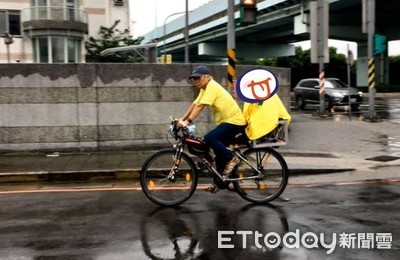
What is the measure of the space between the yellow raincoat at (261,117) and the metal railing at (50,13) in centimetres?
2866

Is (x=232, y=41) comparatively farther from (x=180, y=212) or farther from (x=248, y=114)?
(x=180, y=212)

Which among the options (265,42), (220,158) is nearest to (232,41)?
(220,158)

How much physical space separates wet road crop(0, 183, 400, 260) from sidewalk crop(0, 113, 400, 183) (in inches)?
48.7

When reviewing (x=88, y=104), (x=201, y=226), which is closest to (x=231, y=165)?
(x=201, y=226)

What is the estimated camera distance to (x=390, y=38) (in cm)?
4588

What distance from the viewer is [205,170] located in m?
6.79

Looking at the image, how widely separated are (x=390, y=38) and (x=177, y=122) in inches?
1728

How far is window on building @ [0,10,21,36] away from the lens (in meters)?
34.0

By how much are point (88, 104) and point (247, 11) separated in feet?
13.7

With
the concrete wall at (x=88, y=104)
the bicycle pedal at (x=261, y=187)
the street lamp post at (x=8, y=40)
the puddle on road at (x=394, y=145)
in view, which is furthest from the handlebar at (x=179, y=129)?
the street lamp post at (x=8, y=40)

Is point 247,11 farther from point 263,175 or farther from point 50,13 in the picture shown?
point 50,13

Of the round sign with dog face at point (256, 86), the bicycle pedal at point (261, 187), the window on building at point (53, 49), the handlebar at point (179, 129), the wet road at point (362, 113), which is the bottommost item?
the bicycle pedal at point (261, 187)

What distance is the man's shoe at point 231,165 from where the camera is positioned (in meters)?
6.73

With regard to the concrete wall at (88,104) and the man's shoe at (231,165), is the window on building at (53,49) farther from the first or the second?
the man's shoe at (231,165)
